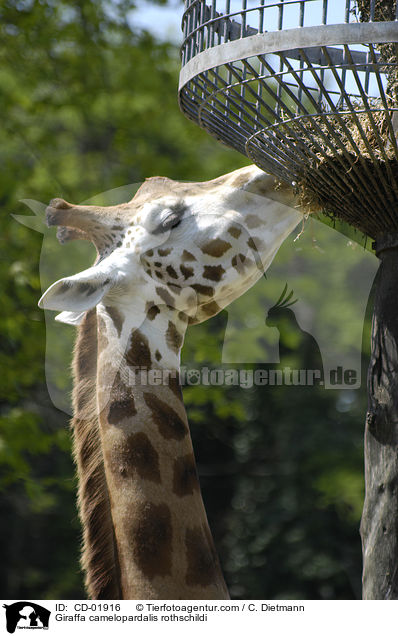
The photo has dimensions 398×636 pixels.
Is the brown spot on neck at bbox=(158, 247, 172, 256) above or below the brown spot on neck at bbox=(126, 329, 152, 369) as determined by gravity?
above

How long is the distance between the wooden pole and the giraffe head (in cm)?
46

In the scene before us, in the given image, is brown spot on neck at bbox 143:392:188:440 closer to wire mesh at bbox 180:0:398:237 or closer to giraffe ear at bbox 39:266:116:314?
giraffe ear at bbox 39:266:116:314

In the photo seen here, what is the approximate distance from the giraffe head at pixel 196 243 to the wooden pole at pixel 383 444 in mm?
464

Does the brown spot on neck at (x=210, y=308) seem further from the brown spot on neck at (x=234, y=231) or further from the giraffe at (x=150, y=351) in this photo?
the brown spot on neck at (x=234, y=231)

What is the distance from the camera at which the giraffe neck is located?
6.11 ft

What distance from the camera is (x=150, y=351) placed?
6.70 ft

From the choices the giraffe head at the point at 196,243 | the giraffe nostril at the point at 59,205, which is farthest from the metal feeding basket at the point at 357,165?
the giraffe nostril at the point at 59,205

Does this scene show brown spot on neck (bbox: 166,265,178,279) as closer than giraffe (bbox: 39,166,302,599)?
No

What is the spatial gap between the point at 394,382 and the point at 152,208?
885mm

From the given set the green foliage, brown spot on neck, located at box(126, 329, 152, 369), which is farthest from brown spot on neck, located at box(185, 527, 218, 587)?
the green foliage

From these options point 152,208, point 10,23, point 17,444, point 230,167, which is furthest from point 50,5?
point 152,208

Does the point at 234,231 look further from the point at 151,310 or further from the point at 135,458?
the point at 135,458
